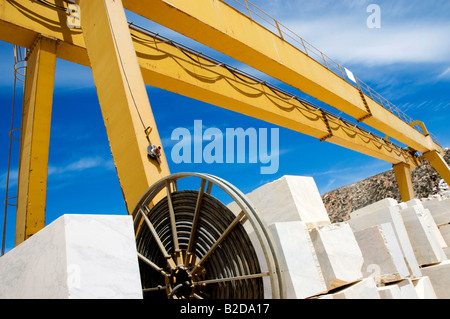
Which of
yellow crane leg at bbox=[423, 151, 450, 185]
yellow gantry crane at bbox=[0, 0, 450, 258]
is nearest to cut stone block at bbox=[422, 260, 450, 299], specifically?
yellow gantry crane at bbox=[0, 0, 450, 258]

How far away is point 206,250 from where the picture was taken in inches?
96.6

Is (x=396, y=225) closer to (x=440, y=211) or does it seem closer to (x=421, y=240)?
(x=421, y=240)

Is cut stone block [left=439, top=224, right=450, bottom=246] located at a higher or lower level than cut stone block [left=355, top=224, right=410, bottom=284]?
higher

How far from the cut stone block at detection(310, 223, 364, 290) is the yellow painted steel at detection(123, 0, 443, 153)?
12.7 feet

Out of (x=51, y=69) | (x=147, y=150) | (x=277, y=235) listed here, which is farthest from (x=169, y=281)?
(x=51, y=69)

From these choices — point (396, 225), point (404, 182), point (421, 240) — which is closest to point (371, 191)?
point (404, 182)

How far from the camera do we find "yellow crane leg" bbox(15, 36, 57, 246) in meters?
4.57

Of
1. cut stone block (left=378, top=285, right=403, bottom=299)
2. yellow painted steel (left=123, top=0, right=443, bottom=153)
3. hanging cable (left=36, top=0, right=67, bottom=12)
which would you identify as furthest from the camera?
hanging cable (left=36, top=0, right=67, bottom=12)

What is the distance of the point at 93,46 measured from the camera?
4363mm

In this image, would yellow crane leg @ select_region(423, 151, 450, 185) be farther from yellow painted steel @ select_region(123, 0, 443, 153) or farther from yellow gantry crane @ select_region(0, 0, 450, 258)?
yellow gantry crane @ select_region(0, 0, 450, 258)

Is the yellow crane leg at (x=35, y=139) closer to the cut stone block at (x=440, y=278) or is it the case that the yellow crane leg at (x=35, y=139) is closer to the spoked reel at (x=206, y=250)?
the spoked reel at (x=206, y=250)

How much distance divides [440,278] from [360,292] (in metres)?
2.56
